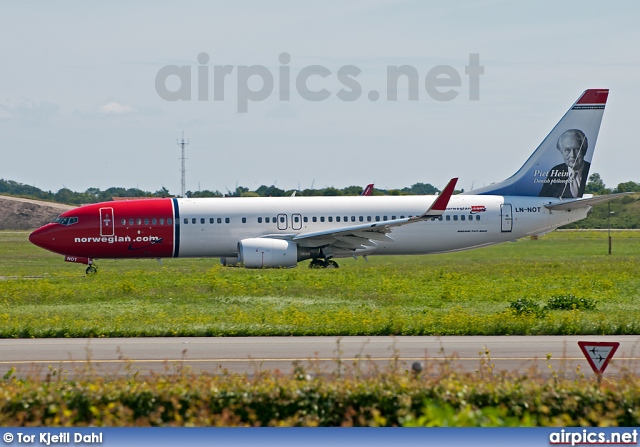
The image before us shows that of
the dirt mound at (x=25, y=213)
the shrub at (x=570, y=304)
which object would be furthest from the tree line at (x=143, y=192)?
the shrub at (x=570, y=304)

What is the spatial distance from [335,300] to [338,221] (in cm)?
1328

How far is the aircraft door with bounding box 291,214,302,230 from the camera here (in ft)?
127

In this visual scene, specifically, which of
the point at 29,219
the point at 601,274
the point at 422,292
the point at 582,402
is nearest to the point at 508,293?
the point at 422,292

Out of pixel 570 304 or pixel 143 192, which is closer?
pixel 570 304

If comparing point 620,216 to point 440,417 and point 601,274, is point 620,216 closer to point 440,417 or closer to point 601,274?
point 601,274

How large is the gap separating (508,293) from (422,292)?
7.96 feet

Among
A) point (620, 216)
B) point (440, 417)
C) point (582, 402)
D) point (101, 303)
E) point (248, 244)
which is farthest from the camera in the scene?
point (620, 216)

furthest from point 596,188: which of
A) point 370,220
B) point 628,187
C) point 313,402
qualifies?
point 313,402

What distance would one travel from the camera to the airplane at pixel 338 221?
1486 inches

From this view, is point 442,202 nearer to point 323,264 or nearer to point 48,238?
point 323,264

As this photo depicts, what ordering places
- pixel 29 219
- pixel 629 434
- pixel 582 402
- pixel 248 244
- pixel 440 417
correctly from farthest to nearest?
1. pixel 29 219
2. pixel 248 244
3. pixel 582 402
4. pixel 629 434
5. pixel 440 417

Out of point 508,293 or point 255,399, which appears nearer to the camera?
point 255,399

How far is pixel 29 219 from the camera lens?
10356 cm

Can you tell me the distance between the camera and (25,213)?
4131 inches
